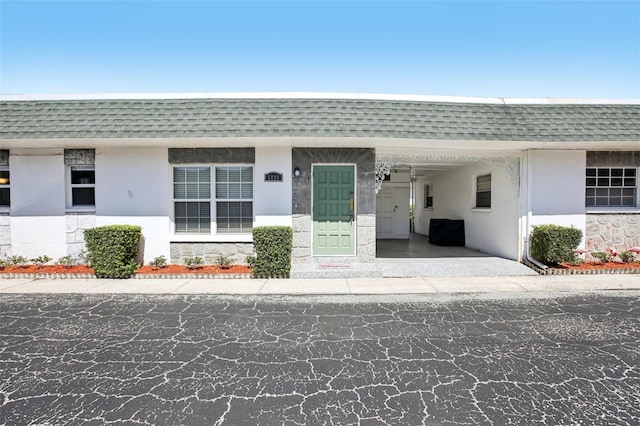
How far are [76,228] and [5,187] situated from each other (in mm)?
2250

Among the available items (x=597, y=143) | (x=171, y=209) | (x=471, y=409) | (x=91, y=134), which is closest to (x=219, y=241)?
(x=171, y=209)

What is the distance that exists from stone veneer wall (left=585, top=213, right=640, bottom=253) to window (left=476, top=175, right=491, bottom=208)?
2.77 meters

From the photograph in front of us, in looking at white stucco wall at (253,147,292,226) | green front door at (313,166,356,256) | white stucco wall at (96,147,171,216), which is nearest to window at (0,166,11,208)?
white stucco wall at (96,147,171,216)

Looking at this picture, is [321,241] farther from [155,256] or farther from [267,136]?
[155,256]

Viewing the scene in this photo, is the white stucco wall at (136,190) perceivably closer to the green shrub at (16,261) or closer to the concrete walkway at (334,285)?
the concrete walkway at (334,285)

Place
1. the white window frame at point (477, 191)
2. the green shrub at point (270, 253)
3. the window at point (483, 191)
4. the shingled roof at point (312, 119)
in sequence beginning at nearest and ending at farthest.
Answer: the shingled roof at point (312, 119) < the green shrub at point (270, 253) < the white window frame at point (477, 191) < the window at point (483, 191)

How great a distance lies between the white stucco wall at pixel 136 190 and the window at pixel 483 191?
9.63 m

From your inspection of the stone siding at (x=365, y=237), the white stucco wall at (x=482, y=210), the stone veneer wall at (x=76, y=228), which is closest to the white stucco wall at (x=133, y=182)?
the stone veneer wall at (x=76, y=228)

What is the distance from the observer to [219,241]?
30.2 ft

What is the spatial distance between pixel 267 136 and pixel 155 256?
4.37 metres

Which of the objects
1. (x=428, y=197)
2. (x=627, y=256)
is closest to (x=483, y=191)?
(x=627, y=256)

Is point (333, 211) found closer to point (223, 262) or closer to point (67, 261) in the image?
point (223, 262)

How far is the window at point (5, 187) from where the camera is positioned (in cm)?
934

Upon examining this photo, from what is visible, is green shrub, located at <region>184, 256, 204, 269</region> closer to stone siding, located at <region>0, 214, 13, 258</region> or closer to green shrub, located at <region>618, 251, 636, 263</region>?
stone siding, located at <region>0, 214, 13, 258</region>
